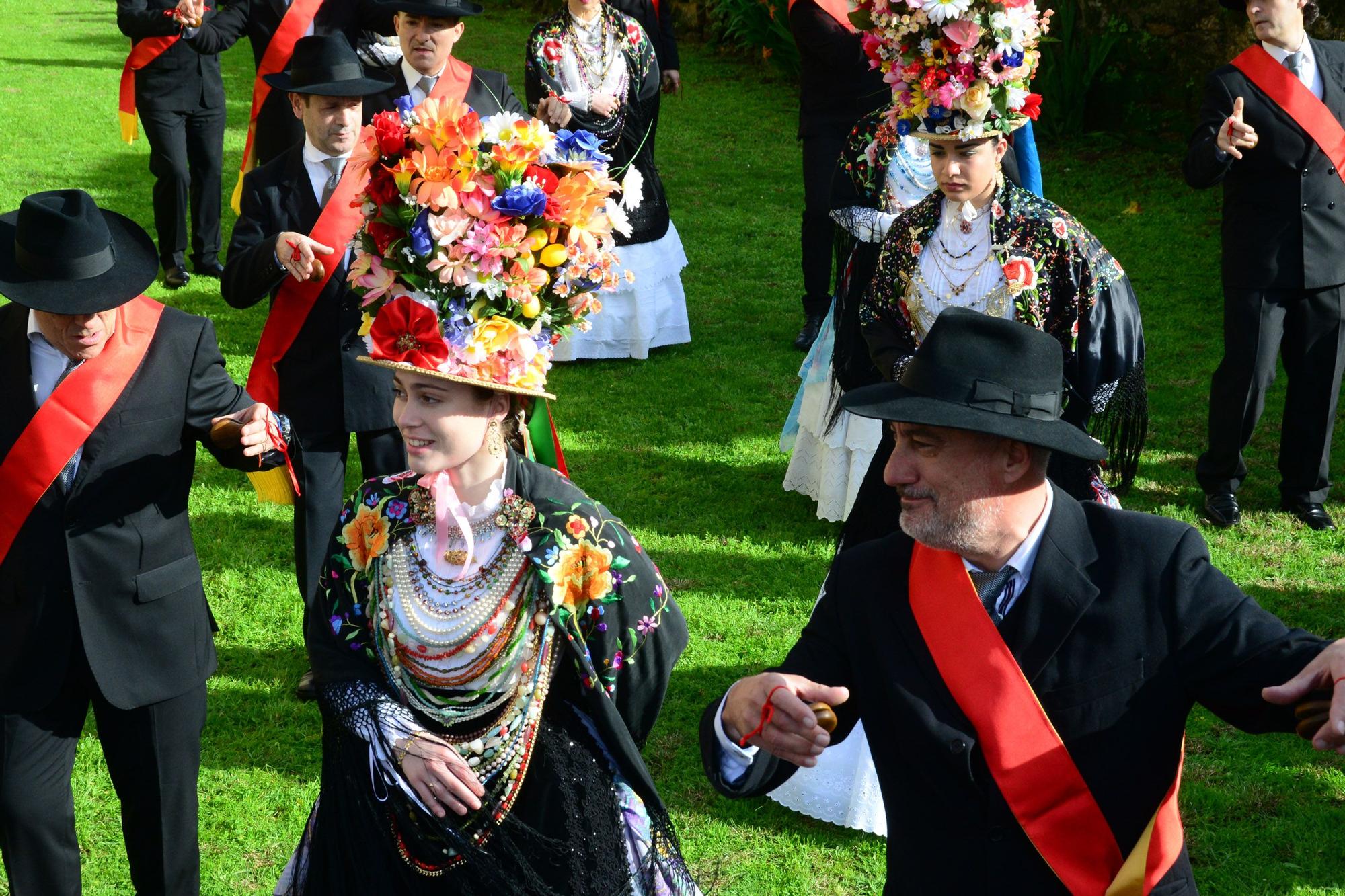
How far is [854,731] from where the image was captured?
16.3 feet

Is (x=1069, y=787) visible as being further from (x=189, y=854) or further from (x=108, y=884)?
(x=108, y=884)

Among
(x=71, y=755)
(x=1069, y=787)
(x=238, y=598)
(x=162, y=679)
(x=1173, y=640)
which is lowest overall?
(x=238, y=598)

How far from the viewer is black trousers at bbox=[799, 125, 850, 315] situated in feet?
29.2

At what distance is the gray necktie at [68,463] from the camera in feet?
12.4

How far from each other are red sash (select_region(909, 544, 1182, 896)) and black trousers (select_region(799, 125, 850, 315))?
6303 mm

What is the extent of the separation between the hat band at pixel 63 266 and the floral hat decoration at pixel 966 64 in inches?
105

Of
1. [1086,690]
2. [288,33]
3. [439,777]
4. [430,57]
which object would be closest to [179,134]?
[288,33]

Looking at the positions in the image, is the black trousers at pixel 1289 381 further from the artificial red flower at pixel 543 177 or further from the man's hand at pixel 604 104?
the artificial red flower at pixel 543 177

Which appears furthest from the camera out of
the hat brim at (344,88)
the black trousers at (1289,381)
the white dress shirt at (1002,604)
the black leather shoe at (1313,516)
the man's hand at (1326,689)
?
the black leather shoe at (1313,516)

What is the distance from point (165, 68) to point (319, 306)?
5.13 meters

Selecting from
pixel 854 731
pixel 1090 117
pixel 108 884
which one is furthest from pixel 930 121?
pixel 1090 117

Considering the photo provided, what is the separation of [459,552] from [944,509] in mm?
1280

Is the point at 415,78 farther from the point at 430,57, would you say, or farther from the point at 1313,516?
the point at 1313,516

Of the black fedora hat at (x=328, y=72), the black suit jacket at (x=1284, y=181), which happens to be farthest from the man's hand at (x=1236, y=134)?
the black fedora hat at (x=328, y=72)
